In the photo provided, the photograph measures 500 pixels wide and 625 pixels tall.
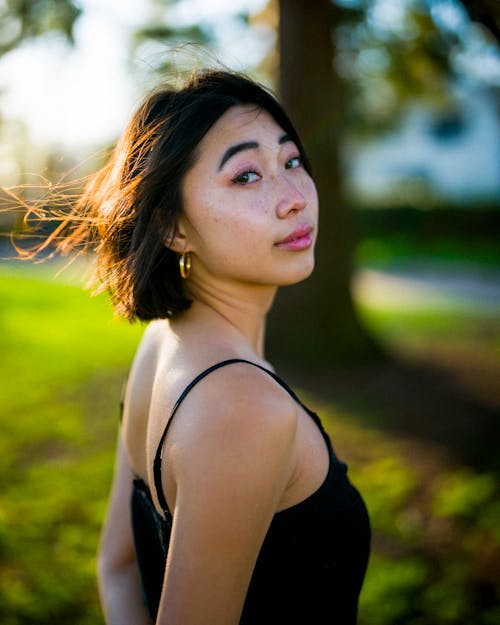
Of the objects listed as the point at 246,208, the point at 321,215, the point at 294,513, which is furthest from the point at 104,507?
the point at 321,215

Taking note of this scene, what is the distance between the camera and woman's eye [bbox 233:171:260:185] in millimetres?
1626

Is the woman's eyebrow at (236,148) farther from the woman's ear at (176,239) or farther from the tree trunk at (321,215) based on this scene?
the tree trunk at (321,215)

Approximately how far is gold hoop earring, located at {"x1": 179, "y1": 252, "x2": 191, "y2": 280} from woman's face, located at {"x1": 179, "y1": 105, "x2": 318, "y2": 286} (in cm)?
3

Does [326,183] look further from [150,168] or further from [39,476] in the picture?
[150,168]

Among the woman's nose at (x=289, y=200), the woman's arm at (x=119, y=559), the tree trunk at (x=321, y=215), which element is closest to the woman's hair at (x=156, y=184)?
the woman's nose at (x=289, y=200)

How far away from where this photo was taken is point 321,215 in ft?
21.9

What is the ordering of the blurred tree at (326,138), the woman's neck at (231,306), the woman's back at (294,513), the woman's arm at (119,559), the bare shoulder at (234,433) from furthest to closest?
the blurred tree at (326,138)
the woman's arm at (119,559)
the woman's neck at (231,306)
the woman's back at (294,513)
the bare shoulder at (234,433)

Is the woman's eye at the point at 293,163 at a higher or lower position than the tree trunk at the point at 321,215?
higher

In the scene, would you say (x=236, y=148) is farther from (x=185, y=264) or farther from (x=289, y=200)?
(x=185, y=264)

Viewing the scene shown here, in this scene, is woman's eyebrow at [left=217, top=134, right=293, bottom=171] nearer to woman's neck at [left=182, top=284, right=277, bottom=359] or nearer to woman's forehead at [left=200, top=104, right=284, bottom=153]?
woman's forehead at [left=200, top=104, right=284, bottom=153]

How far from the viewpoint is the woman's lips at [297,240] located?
1655 millimetres

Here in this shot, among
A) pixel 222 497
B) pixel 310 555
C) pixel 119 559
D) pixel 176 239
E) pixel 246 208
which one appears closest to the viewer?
pixel 222 497

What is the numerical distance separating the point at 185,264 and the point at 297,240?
32 cm

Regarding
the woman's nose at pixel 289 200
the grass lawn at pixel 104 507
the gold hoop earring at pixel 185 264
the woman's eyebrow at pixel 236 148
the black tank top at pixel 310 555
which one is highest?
the woman's eyebrow at pixel 236 148
